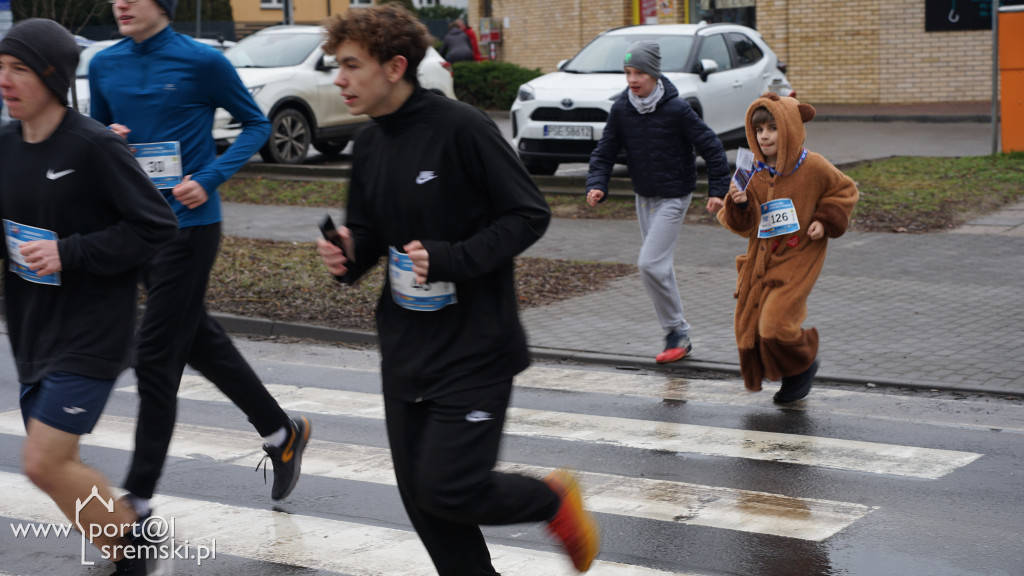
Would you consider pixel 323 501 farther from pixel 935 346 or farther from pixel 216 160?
pixel 935 346

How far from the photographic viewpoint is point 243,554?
15.6 ft

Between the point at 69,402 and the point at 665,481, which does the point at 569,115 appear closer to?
the point at 665,481

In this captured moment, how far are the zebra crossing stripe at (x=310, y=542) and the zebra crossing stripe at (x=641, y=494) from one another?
58 centimetres

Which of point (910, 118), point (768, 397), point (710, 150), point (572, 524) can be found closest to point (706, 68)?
point (710, 150)

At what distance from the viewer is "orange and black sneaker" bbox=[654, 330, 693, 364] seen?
7941 mm

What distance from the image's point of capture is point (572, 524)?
12.8 feet

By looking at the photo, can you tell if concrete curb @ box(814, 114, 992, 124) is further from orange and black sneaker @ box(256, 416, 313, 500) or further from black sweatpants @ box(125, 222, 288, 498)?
black sweatpants @ box(125, 222, 288, 498)

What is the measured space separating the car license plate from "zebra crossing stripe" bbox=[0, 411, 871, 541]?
8742mm

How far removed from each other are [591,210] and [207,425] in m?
8.04

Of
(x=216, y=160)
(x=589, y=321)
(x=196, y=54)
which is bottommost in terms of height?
(x=589, y=321)

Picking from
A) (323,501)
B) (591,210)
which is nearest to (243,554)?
(323,501)

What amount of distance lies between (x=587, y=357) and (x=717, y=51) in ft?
30.1

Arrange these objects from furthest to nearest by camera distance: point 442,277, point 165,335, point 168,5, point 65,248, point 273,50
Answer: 1. point 273,50
2. point 168,5
3. point 165,335
4. point 65,248
5. point 442,277

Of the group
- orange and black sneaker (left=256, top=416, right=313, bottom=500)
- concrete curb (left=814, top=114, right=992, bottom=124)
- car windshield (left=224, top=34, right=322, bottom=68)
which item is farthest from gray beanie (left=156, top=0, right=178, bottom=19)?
concrete curb (left=814, top=114, right=992, bottom=124)
